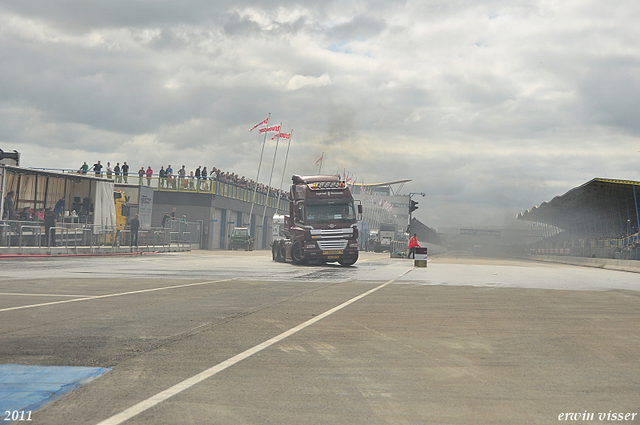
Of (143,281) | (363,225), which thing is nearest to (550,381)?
(143,281)

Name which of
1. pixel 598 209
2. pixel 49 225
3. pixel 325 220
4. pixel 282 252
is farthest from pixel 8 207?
pixel 598 209

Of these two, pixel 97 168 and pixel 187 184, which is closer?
pixel 97 168

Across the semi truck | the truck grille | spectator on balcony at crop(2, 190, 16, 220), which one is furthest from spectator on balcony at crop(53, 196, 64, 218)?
the truck grille

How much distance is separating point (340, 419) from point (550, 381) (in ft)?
7.40

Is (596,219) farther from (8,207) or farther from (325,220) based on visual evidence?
(8,207)

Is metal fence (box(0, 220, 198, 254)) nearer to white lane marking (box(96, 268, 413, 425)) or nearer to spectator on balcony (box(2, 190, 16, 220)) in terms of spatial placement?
spectator on balcony (box(2, 190, 16, 220))

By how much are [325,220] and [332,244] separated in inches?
42.5

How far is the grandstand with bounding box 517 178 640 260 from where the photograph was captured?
42.9 m

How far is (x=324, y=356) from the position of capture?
6680 mm

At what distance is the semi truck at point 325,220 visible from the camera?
27.8m

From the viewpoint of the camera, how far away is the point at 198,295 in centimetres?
1298

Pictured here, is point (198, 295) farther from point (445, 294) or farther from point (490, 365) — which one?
point (490, 365)

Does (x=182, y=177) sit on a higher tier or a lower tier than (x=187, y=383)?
higher

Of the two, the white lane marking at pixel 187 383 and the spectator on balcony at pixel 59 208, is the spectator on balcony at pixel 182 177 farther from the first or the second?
the white lane marking at pixel 187 383
